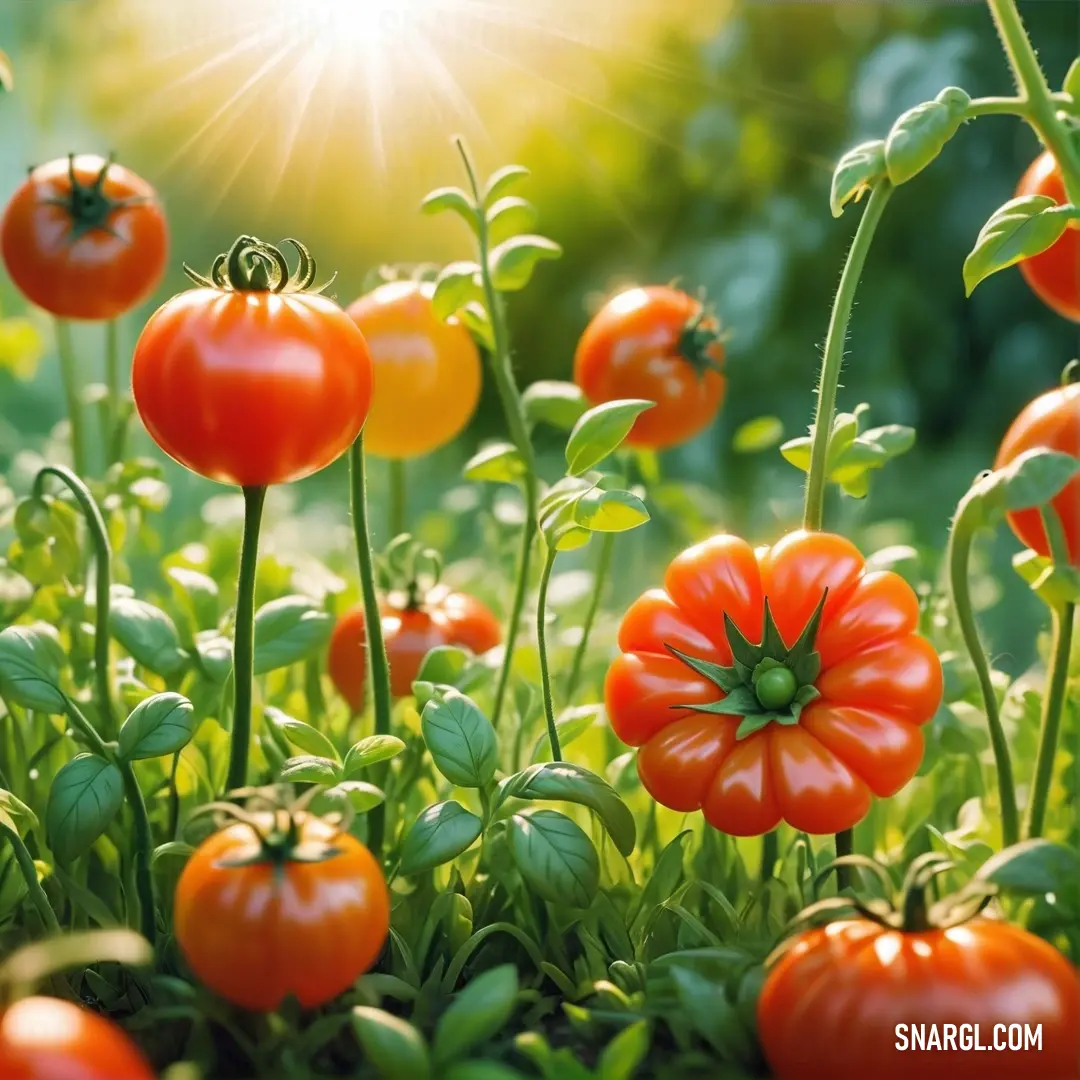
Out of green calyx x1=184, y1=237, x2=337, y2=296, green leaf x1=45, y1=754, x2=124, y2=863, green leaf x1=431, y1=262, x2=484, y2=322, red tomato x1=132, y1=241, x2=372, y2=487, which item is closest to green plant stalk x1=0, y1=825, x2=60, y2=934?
green leaf x1=45, y1=754, x2=124, y2=863

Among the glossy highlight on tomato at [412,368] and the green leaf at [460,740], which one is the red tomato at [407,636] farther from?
the green leaf at [460,740]

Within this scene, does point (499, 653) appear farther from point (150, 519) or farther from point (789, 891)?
point (150, 519)

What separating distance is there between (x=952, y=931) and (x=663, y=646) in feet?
0.91

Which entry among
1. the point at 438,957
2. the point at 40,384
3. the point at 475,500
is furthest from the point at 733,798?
the point at 40,384

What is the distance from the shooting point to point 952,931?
0.76 metres

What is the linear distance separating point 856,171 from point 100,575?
1.87 ft

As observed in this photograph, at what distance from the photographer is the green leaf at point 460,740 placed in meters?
0.91

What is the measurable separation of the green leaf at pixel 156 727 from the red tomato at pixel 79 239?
17.4 inches

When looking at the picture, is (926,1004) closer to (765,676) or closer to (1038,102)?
(765,676)

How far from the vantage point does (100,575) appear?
3.21ft

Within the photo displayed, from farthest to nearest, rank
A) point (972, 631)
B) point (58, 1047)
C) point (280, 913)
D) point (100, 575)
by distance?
1. point (100, 575)
2. point (972, 631)
3. point (280, 913)
4. point (58, 1047)

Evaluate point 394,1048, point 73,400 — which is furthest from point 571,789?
point 73,400

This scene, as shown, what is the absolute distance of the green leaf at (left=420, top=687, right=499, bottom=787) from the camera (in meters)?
0.91

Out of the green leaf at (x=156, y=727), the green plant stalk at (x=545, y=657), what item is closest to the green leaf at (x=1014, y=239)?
the green plant stalk at (x=545, y=657)
